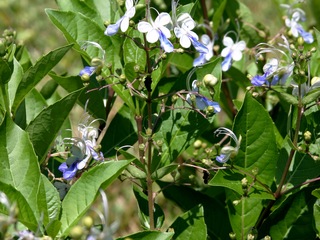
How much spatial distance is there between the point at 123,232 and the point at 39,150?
215cm

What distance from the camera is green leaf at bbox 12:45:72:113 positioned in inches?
57.2

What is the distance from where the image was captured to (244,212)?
1.62m

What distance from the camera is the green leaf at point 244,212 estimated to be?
5.29 feet

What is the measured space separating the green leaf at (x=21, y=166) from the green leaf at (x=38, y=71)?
0.58ft

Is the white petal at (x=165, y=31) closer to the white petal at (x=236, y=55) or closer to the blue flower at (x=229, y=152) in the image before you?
the blue flower at (x=229, y=152)

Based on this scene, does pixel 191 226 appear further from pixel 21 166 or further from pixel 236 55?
pixel 236 55

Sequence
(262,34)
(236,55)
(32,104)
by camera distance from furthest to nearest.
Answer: (262,34)
(236,55)
(32,104)

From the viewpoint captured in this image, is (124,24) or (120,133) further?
(120,133)

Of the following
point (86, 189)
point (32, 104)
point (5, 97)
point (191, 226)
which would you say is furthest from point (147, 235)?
point (32, 104)

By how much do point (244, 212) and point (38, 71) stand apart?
597 mm

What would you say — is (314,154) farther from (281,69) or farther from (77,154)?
(77,154)

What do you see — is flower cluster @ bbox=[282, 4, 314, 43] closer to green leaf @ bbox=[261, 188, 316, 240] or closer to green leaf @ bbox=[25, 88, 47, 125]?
green leaf @ bbox=[261, 188, 316, 240]

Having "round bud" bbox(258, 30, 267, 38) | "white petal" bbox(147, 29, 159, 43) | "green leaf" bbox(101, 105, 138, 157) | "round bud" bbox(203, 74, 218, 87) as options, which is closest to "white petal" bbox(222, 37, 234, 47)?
"round bud" bbox(258, 30, 267, 38)

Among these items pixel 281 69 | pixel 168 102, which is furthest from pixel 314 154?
pixel 168 102
